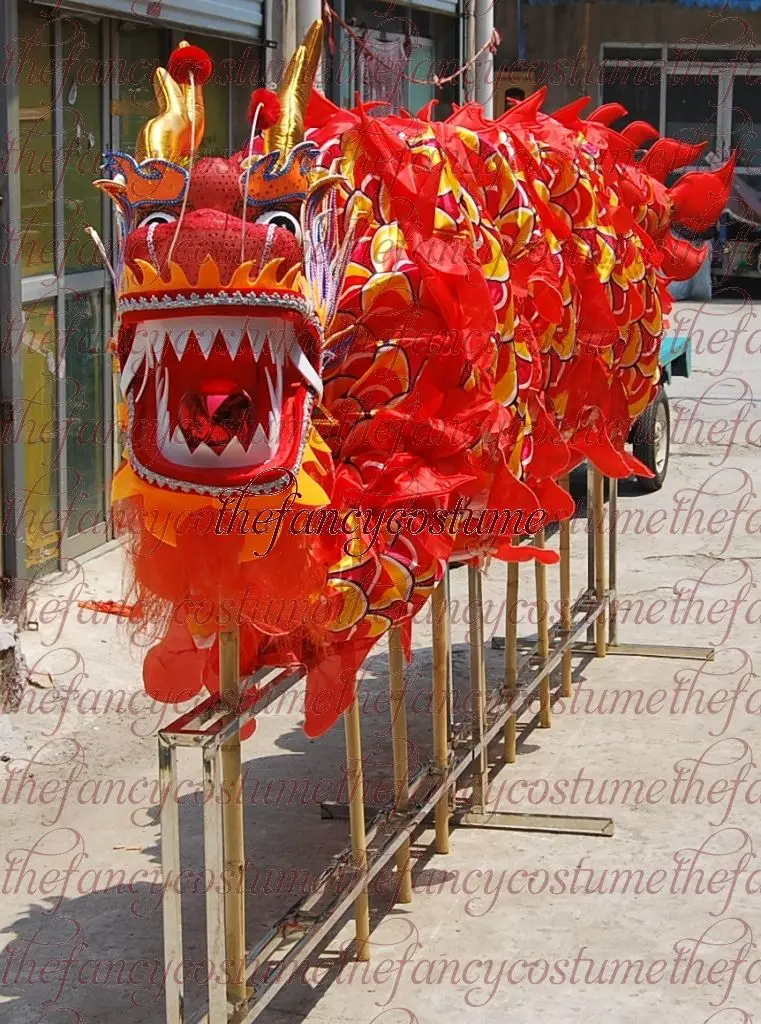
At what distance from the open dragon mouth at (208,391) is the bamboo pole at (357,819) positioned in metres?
1.09

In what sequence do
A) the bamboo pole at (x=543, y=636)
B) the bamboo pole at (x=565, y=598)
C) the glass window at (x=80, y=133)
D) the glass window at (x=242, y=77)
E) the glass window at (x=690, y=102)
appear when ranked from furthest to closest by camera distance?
the glass window at (x=690, y=102)
the glass window at (x=242, y=77)
the glass window at (x=80, y=133)
the bamboo pole at (x=565, y=598)
the bamboo pole at (x=543, y=636)

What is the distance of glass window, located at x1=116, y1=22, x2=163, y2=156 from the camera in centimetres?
777

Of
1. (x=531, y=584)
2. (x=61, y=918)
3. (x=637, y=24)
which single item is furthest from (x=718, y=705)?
(x=637, y=24)

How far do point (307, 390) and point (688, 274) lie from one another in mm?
3313

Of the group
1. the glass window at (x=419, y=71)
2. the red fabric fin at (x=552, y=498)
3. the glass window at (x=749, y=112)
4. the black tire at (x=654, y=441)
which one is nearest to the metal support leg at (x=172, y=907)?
the red fabric fin at (x=552, y=498)

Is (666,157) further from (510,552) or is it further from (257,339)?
(257,339)

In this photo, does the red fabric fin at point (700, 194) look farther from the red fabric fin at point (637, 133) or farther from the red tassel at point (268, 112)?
the red tassel at point (268, 112)

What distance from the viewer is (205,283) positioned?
3010mm

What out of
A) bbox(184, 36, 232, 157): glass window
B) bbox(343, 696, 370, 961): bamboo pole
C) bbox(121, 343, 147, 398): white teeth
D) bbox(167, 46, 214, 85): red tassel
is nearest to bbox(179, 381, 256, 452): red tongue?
bbox(121, 343, 147, 398): white teeth

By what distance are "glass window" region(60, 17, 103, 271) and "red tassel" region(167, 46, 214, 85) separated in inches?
159

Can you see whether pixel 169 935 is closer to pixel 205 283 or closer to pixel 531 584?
pixel 205 283

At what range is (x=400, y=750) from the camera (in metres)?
4.54

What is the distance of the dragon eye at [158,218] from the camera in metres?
3.17

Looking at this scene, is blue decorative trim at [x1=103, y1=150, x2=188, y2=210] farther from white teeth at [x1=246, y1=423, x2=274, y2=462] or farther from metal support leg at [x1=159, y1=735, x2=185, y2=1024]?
metal support leg at [x1=159, y1=735, x2=185, y2=1024]
